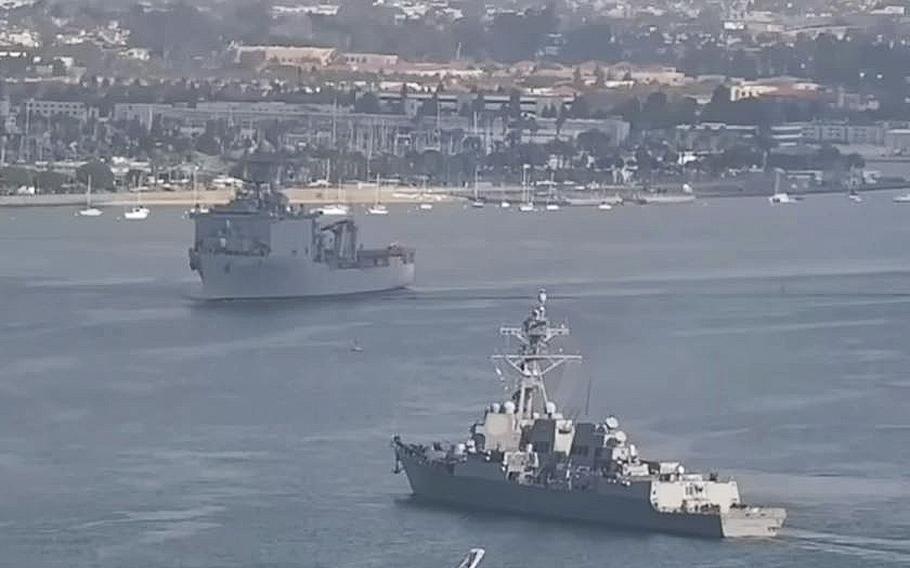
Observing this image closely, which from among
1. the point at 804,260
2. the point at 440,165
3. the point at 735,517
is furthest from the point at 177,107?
the point at 735,517

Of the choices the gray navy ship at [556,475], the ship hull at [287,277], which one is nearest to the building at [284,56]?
the ship hull at [287,277]

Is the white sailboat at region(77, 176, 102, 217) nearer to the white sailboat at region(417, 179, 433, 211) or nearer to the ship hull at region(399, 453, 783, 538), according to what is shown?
the white sailboat at region(417, 179, 433, 211)

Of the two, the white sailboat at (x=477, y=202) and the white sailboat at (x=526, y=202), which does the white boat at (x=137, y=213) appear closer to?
the white sailboat at (x=477, y=202)

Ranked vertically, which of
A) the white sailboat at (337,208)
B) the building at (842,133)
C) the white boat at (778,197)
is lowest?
the building at (842,133)

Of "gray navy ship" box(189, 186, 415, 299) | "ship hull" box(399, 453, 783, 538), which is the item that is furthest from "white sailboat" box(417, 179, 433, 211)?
"ship hull" box(399, 453, 783, 538)

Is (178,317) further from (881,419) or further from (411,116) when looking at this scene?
(411,116)
